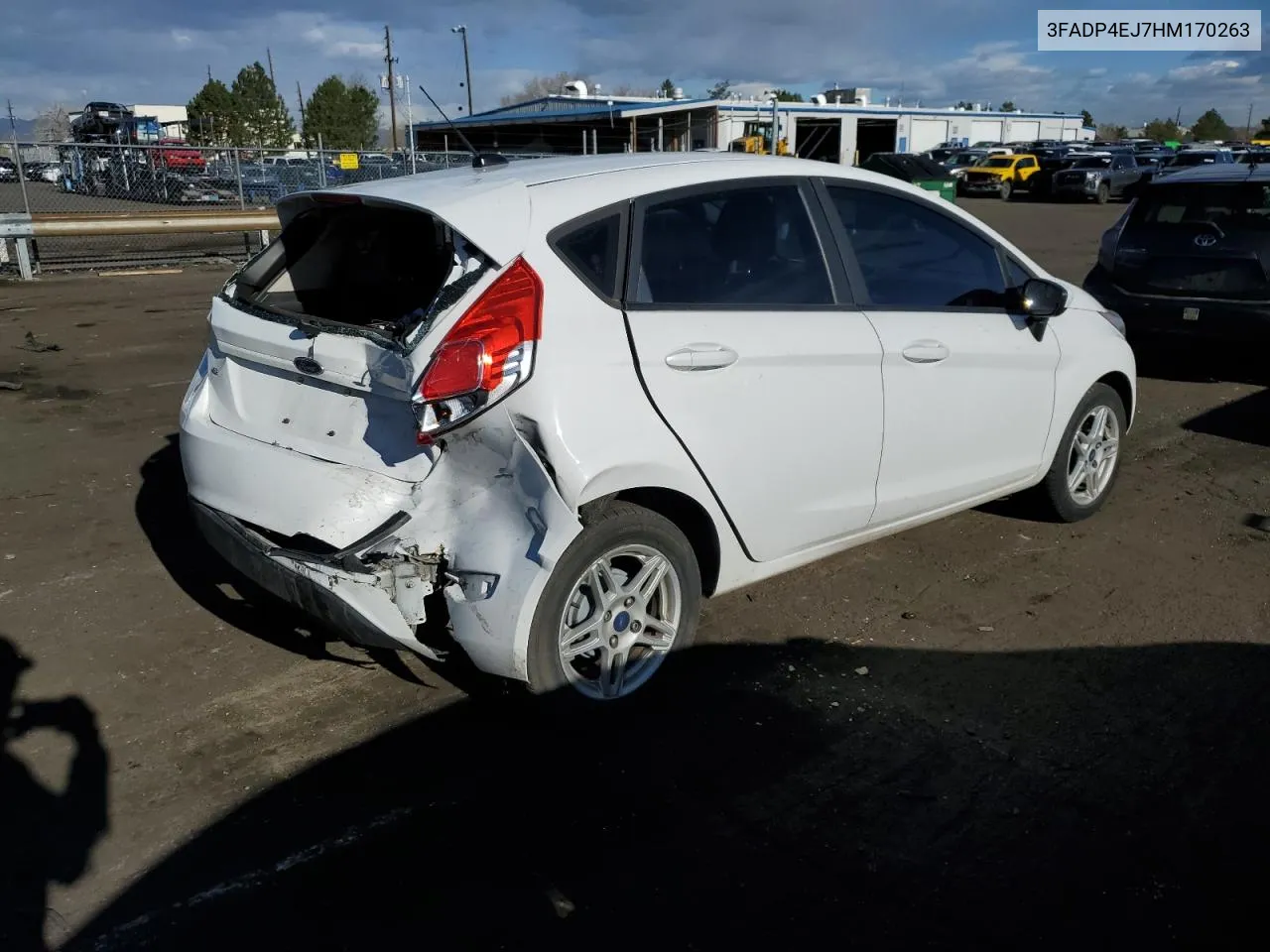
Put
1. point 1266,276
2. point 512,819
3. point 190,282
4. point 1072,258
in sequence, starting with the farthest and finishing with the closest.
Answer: point 1072,258 < point 190,282 < point 1266,276 < point 512,819

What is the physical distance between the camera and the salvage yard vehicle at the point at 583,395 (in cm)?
316

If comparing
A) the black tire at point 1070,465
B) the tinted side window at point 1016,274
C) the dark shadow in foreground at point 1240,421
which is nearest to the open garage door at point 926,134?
the dark shadow in foreground at point 1240,421

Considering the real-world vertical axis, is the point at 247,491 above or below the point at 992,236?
below

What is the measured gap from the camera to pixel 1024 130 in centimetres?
6875

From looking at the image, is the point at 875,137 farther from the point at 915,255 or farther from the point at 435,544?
the point at 435,544

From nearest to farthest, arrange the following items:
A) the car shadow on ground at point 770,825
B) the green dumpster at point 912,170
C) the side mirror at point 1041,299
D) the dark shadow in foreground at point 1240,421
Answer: the car shadow on ground at point 770,825 < the side mirror at point 1041,299 < the dark shadow in foreground at point 1240,421 < the green dumpster at point 912,170

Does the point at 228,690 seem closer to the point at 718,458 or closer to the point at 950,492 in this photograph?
the point at 718,458

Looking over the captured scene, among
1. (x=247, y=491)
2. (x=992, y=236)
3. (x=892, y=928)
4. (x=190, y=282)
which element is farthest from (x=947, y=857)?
(x=190, y=282)

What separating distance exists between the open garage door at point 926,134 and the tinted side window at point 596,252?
57133mm

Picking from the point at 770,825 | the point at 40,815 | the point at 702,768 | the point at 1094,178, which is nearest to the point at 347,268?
the point at 40,815

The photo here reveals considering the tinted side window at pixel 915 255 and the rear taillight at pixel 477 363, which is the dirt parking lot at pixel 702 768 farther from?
the tinted side window at pixel 915 255

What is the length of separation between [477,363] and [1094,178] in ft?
121

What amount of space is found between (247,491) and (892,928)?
7.85ft

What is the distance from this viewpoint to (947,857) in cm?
293
